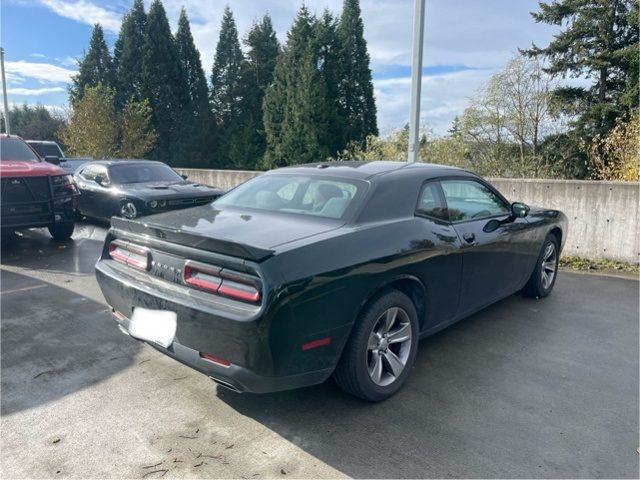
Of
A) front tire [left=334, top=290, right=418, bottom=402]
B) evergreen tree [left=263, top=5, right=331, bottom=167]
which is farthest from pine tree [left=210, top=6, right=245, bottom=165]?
front tire [left=334, top=290, right=418, bottom=402]

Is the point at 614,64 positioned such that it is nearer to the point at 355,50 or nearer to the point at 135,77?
the point at 355,50

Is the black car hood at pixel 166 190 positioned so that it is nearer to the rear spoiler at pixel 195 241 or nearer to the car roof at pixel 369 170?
the car roof at pixel 369 170

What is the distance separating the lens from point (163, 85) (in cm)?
3512

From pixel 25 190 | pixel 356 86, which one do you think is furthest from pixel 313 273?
pixel 356 86

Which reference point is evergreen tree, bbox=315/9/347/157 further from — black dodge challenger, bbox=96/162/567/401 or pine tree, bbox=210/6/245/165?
black dodge challenger, bbox=96/162/567/401

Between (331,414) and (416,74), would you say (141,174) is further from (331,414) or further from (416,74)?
(331,414)

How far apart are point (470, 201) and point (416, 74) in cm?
426

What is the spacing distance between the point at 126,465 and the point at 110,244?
165 centimetres

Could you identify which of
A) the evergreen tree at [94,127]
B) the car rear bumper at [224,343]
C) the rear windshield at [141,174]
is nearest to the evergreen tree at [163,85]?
the evergreen tree at [94,127]

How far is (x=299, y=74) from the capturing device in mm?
30000

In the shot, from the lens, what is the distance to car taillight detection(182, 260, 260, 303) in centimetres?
250

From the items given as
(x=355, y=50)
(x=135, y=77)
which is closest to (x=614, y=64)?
(x=355, y=50)

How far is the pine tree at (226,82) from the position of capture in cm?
3638

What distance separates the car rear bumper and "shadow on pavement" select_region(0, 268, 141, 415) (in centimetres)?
96
